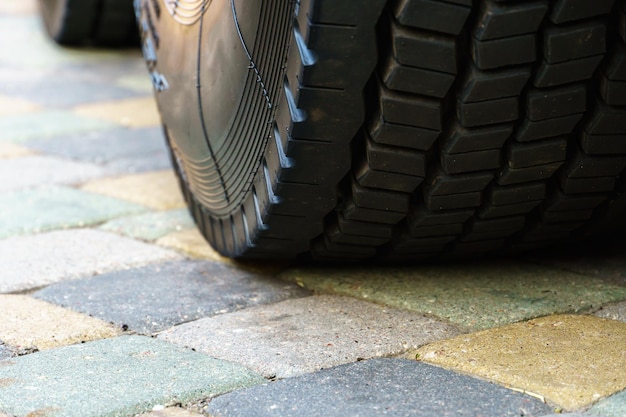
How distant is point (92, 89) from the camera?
3.46 metres

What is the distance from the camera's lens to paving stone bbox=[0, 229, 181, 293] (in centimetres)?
173

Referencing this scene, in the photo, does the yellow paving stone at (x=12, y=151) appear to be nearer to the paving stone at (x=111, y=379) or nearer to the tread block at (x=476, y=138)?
the paving stone at (x=111, y=379)

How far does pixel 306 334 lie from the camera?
143 centimetres

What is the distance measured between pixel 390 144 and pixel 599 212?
0.41 meters

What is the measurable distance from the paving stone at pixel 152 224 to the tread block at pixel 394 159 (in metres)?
0.72

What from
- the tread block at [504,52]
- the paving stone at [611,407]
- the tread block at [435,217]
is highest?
the tread block at [504,52]

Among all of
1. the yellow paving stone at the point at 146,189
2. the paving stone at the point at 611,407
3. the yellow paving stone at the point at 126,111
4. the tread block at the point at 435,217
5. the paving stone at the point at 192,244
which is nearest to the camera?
the paving stone at the point at 611,407

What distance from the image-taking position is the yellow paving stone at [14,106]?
310 cm

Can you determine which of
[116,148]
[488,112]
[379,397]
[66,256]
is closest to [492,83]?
[488,112]

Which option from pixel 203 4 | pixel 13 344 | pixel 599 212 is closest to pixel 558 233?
pixel 599 212

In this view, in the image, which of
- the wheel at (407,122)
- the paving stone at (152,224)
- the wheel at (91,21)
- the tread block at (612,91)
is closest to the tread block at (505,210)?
the wheel at (407,122)

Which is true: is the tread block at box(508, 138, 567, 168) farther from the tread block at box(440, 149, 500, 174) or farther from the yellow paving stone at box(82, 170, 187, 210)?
the yellow paving stone at box(82, 170, 187, 210)

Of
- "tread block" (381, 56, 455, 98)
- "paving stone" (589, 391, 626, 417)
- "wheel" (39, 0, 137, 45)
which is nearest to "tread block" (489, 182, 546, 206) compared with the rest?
"tread block" (381, 56, 455, 98)

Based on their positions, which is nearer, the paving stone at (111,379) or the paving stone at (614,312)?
the paving stone at (111,379)
